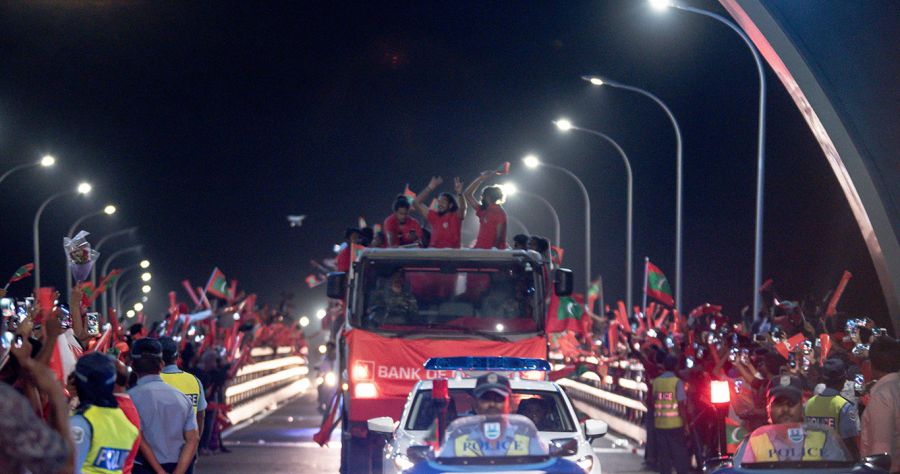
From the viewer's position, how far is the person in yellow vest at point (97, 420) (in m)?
7.41

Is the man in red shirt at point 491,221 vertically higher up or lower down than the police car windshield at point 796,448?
higher up

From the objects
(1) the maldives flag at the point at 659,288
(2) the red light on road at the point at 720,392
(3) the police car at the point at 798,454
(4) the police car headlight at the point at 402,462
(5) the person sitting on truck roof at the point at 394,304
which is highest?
(1) the maldives flag at the point at 659,288

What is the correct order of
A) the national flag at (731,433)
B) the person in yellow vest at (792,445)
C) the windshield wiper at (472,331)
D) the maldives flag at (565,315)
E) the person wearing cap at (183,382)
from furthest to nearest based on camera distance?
the maldives flag at (565,315) < the windshield wiper at (472,331) < the national flag at (731,433) < the person wearing cap at (183,382) < the person in yellow vest at (792,445)

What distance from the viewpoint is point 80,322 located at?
10.6 m

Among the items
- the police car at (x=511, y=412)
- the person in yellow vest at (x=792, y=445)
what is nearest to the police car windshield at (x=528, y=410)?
the police car at (x=511, y=412)

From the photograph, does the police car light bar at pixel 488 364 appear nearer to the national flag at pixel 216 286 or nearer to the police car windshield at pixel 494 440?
the police car windshield at pixel 494 440

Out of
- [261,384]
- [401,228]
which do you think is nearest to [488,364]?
[401,228]

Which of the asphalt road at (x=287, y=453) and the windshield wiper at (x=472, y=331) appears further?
the asphalt road at (x=287, y=453)

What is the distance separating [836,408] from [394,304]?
6333mm

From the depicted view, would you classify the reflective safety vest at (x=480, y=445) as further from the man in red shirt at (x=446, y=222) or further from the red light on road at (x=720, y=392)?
the man in red shirt at (x=446, y=222)

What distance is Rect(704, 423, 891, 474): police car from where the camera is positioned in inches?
344

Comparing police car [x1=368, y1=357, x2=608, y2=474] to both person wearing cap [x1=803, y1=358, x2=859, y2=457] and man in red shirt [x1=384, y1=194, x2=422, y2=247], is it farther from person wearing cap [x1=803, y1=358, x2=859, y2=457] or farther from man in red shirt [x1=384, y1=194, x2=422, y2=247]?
man in red shirt [x1=384, y1=194, x2=422, y2=247]

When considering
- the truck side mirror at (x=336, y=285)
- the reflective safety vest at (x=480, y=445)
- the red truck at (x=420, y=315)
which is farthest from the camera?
the truck side mirror at (x=336, y=285)

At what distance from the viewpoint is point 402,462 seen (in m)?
10.9
